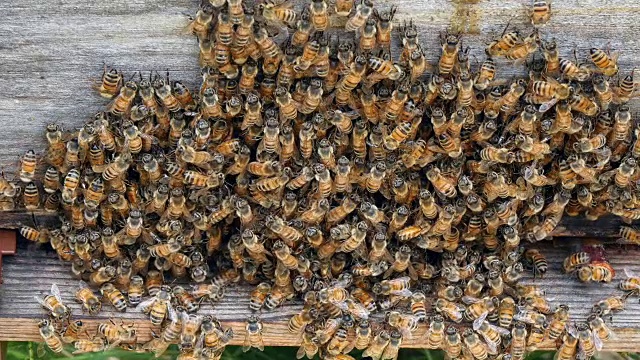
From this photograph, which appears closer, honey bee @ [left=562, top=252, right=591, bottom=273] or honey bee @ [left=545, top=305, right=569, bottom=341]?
honey bee @ [left=545, top=305, right=569, bottom=341]

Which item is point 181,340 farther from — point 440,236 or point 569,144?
point 569,144

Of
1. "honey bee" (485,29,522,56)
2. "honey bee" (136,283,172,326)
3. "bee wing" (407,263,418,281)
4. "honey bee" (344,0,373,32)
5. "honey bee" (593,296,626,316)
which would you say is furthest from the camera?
"bee wing" (407,263,418,281)

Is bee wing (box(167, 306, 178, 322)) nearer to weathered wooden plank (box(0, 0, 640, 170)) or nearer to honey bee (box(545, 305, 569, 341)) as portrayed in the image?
weathered wooden plank (box(0, 0, 640, 170))

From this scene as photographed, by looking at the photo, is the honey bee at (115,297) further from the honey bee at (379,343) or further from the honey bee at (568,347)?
the honey bee at (568,347)

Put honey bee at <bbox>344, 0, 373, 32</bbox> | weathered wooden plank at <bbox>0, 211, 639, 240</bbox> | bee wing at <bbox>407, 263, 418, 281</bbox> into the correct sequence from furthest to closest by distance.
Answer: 1. weathered wooden plank at <bbox>0, 211, 639, 240</bbox>
2. bee wing at <bbox>407, 263, 418, 281</bbox>
3. honey bee at <bbox>344, 0, 373, 32</bbox>

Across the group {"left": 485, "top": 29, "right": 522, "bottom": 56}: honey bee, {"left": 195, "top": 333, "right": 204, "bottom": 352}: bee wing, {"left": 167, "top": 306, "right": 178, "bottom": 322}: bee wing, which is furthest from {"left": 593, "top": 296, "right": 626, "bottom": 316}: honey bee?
{"left": 167, "top": 306, "right": 178, "bottom": 322}: bee wing

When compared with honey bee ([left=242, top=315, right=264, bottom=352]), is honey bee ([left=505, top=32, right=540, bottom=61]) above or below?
above

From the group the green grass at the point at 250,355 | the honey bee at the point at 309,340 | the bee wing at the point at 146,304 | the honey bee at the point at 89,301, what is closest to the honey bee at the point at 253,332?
the honey bee at the point at 309,340
